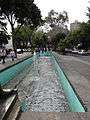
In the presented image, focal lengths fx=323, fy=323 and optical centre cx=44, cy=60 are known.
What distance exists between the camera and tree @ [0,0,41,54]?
43.9m

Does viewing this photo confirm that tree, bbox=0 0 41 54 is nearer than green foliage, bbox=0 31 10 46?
Yes

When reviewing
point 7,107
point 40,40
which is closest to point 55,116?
point 7,107

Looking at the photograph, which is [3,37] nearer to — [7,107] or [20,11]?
[20,11]

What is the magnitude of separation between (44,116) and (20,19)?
135 feet

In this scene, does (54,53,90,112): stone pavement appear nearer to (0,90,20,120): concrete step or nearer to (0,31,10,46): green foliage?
(0,90,20,120): concrete step

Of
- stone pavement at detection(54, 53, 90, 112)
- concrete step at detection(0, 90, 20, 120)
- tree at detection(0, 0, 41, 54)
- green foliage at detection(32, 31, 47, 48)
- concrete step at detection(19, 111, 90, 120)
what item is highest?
tree at detection(0, 0, 41, 54)

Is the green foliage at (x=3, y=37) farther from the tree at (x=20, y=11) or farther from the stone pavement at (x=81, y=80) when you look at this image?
the stone pavement at (x=81, y=80)

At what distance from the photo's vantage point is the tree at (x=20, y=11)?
144 feet

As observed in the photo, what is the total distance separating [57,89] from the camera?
15.7m

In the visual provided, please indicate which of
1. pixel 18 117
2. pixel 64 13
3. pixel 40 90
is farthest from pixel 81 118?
pixel 64 13

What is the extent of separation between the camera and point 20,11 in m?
46.0

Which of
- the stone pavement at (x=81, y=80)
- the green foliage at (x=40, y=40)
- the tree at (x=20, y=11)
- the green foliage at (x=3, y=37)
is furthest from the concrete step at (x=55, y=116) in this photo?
the green foliage at (x=40, y=40)

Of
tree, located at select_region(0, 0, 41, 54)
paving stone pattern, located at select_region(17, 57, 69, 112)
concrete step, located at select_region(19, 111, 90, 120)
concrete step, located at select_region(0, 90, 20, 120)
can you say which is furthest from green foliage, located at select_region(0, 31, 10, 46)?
concrete step, located at select_region(19, 111, 90, 120)

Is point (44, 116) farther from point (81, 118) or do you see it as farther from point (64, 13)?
point (64, 13)
